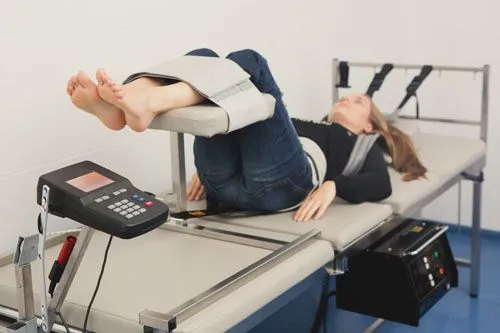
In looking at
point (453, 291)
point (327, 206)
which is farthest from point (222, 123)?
point (453, 291)

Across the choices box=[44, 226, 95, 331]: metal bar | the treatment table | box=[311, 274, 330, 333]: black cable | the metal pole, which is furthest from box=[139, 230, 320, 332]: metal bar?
the metal pole

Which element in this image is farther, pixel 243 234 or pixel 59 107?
pixel 59 107

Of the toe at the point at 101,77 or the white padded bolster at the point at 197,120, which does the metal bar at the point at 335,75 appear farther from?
the toe at the point at 101,77

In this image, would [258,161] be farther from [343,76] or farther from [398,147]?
[343,76]

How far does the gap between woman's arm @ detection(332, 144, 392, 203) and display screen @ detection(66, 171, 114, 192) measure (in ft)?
3.26

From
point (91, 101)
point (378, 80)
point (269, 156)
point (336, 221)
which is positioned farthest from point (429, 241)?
point (91, 101)

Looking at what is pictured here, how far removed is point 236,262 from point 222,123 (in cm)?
37

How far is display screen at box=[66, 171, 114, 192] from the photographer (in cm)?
144

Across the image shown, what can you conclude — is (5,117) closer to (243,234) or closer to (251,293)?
(243,234)

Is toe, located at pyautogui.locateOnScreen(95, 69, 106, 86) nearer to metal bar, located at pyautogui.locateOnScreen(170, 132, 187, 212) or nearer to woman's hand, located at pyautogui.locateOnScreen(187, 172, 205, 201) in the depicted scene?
metal bar, located at pyautogui.locateOnScreen(170, 132, 187, 212)

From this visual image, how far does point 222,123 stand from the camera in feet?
5.90

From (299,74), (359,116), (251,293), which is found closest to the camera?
(251,293)

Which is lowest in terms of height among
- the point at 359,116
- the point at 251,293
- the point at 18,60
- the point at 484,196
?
the point at 484,196

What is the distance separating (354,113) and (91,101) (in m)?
1.20
